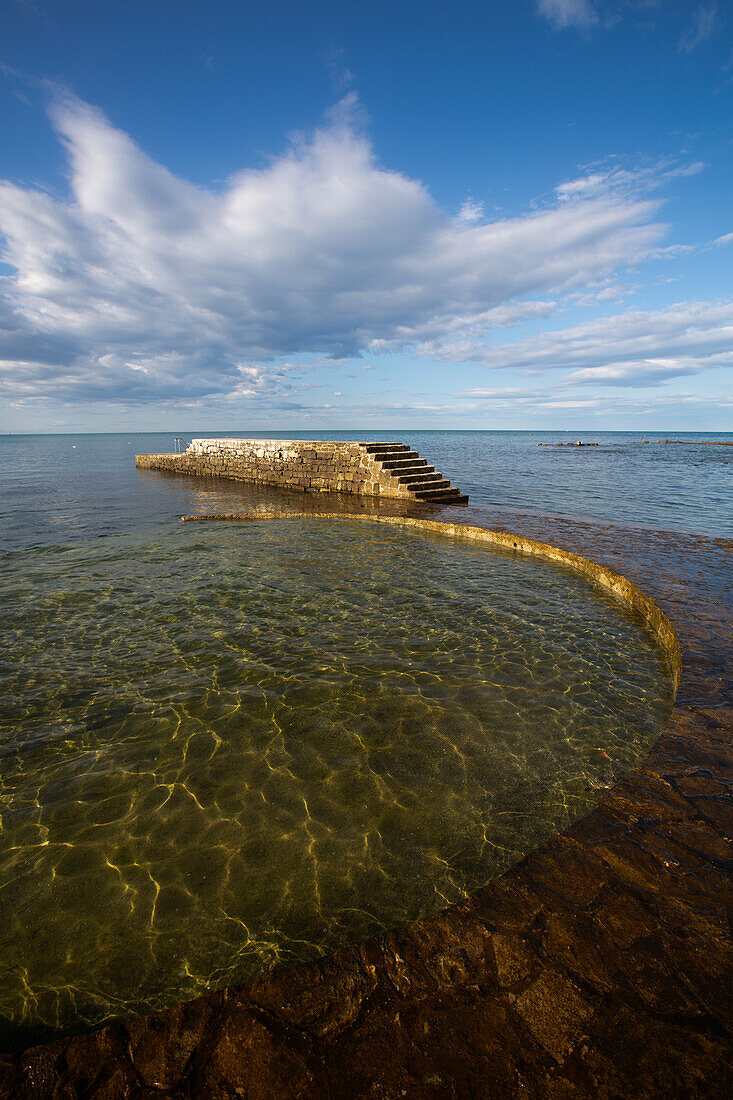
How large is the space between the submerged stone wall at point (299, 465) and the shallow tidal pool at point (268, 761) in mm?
11365

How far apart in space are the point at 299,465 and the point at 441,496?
789 centimetres

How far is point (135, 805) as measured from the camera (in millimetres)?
3869

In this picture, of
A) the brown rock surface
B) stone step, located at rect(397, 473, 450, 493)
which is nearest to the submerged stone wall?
stone step, located at rect(397, 473, 450, 493)

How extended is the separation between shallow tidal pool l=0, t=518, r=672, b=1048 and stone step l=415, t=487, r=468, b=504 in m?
9.91

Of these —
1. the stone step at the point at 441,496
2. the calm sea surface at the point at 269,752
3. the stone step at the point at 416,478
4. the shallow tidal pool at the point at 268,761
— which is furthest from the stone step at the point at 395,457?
the shallow tidal pool at the point at 268,761

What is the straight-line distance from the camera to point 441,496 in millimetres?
18531

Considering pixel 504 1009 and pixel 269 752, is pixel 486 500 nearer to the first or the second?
pixel 269 752

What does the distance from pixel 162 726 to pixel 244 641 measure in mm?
2018

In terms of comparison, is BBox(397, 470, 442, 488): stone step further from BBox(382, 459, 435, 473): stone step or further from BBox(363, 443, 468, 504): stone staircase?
BBox(382, 459, 435, 473): stone step

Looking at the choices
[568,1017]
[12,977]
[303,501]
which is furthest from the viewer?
[303,501]

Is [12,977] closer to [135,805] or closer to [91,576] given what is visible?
[135,805]

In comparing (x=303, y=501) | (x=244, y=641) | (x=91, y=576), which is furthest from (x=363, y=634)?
(x=303, y=501)

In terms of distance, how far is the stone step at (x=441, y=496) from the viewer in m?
18.2

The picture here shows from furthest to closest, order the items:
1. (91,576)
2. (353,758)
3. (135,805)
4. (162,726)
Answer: (91,576) → (162,726) → (353,758) → (135,805)
